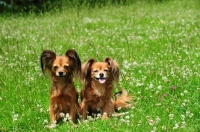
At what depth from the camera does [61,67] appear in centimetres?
697

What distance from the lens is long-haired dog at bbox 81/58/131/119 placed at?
23.8 feet

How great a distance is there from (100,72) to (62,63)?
73cm

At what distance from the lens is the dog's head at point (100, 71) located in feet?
23.5

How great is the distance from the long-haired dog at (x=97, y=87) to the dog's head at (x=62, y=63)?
0.79 feet

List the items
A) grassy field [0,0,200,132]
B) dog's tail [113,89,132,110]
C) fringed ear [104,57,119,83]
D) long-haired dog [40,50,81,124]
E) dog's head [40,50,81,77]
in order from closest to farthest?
grassy field [0,0,200,132]
dog's head [40,50,81,77]
long-haired dog [40,50,81,124]
fringed ear [104,57,119,83]
dog's tail [113,89,132,110]

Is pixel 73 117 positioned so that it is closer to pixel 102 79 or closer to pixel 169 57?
pixel 102 79

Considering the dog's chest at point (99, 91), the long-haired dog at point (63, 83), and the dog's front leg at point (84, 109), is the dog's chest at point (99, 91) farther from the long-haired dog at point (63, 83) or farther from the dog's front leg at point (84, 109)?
the long-haired dog at point (63, 83)

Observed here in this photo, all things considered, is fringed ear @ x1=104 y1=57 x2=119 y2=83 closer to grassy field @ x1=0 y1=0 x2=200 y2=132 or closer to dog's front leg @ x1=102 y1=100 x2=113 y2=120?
dog's front leg @ x1=102 y1=100 x2=113 y2=120

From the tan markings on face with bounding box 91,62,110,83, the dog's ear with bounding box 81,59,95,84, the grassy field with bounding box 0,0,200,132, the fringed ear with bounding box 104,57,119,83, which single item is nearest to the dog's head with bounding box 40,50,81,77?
the dog's ear with bounding box 81,59,95,84

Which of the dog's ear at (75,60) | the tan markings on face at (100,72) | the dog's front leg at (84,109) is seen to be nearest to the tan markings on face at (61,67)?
the dog's ear at (75,60)

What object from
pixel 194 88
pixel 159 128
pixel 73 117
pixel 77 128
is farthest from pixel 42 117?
pixel 194 88

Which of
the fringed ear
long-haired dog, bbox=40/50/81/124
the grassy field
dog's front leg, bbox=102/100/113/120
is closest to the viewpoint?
the grassy field

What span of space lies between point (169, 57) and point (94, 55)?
2.11 meters

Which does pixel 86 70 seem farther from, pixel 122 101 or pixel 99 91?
pixel 122 101
